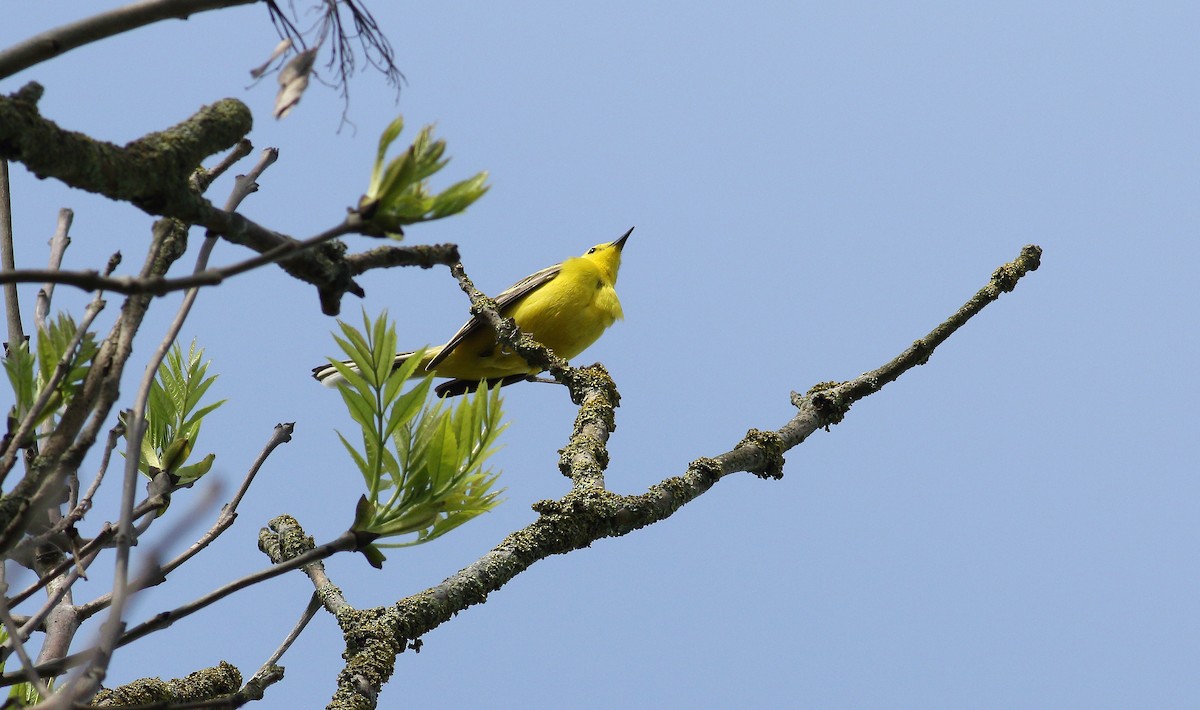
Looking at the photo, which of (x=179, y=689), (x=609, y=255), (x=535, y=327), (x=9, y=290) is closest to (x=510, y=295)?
(x=535, y=327)

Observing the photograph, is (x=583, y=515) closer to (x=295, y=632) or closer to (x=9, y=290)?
(x=295, y=632)

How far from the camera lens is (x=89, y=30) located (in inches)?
50.7

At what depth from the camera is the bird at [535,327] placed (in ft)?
21.2

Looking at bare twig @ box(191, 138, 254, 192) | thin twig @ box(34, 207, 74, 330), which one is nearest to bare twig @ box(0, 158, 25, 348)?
thin twig @ box(34, 207, 74, 330)

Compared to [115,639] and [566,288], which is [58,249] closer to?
[115,639]

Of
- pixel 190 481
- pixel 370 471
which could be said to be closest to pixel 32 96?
pixel 370 471

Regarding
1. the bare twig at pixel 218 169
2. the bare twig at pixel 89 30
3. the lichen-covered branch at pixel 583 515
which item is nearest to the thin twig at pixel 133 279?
the bare twig at pixel 89 30

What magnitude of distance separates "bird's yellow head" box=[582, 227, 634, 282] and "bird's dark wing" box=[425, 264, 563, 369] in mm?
675

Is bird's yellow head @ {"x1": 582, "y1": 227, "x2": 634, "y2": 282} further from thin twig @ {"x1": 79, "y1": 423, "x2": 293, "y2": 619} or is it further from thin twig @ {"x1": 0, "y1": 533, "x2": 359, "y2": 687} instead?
thin twig @ {"x1": 0, "y1": 533, "x2": 359, "y2": 687}

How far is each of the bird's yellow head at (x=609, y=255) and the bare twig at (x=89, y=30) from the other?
624cm

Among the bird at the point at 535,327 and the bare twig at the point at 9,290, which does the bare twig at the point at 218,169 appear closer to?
the bare twig at the point at 9,290

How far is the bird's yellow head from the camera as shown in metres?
7.73

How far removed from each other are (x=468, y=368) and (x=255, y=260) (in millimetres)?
5510

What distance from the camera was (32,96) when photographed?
4.60 feet
